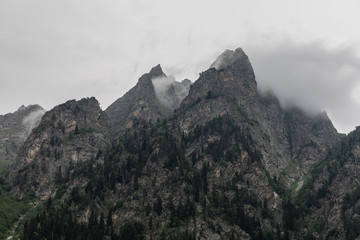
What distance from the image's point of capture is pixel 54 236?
183625mm

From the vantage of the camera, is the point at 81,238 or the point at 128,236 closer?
the point at 81,238

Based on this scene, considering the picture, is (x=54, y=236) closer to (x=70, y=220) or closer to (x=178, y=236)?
(x=70, y=220)

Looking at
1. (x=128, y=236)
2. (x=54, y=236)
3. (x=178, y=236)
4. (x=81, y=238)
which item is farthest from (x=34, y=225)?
(x=178, y=236)

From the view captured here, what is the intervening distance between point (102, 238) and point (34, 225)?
123 feet

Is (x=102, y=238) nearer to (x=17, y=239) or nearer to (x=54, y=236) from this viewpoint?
(x=54, y=236)

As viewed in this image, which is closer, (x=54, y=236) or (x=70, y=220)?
(x=54, y=236)

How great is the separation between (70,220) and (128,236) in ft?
115

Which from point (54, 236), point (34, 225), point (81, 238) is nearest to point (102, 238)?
point (81, 238)

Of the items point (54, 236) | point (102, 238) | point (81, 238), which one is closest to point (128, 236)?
point (102, 238)

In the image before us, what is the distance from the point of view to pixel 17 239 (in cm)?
19450

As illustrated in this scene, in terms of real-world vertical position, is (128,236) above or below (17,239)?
below

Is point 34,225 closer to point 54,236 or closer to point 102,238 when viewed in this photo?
point 54,236

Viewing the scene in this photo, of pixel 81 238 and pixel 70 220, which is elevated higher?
pixel 70 220

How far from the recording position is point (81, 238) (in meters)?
184
